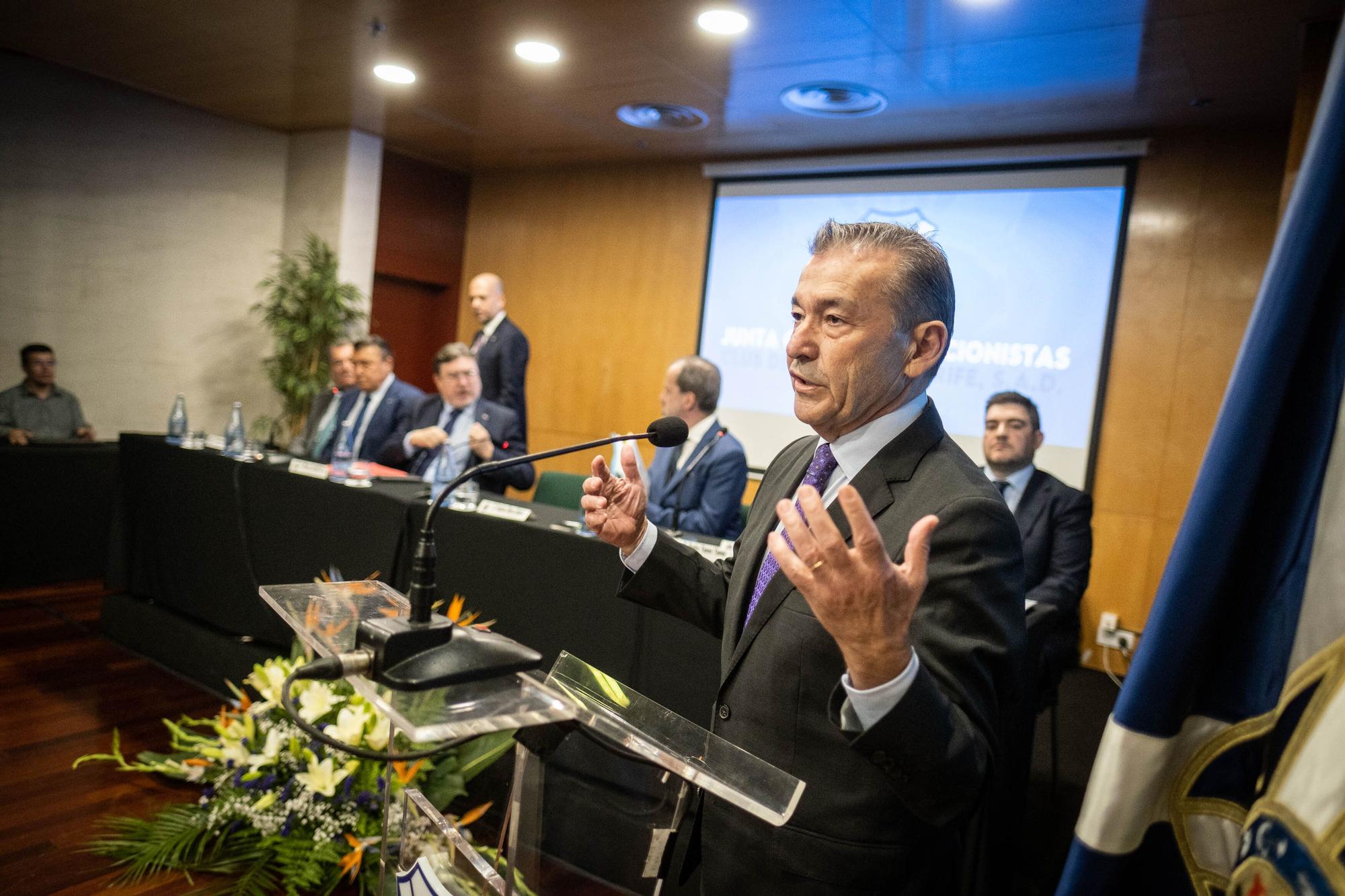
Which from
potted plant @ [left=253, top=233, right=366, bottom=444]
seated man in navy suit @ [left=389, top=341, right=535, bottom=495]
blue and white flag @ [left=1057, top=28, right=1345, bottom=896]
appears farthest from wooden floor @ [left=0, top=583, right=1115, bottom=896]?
potted plant @ [left=253, top=233, right=366, bottom=444]

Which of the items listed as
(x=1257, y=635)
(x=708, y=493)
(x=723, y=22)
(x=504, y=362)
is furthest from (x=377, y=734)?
(x=723, y=22)

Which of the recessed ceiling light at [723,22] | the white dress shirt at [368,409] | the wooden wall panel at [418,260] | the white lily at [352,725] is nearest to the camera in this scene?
the white lily at [352,725]

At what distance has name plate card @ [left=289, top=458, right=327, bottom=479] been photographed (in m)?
3.30

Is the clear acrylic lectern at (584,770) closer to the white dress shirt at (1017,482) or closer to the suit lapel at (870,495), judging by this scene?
the suit lapel at (870,495)

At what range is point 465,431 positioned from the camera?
3.95m

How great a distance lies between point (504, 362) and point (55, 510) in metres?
2.51

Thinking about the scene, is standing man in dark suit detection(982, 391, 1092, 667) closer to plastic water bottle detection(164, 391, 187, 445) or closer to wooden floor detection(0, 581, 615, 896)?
wooden floor detection(0, 581, 615, 896)

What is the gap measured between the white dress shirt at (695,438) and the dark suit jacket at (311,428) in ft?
6.06

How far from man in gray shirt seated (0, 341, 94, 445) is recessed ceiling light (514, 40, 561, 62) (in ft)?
11.3

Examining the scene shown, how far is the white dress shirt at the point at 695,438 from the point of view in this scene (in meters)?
3.48

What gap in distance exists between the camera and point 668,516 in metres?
3.37

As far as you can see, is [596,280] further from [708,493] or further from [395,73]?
[708,493]

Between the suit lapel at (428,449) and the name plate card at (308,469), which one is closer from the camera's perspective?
the name plate card at (308,469)

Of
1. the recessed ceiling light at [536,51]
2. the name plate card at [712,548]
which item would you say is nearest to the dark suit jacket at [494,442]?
the name plate card at [712,548]
